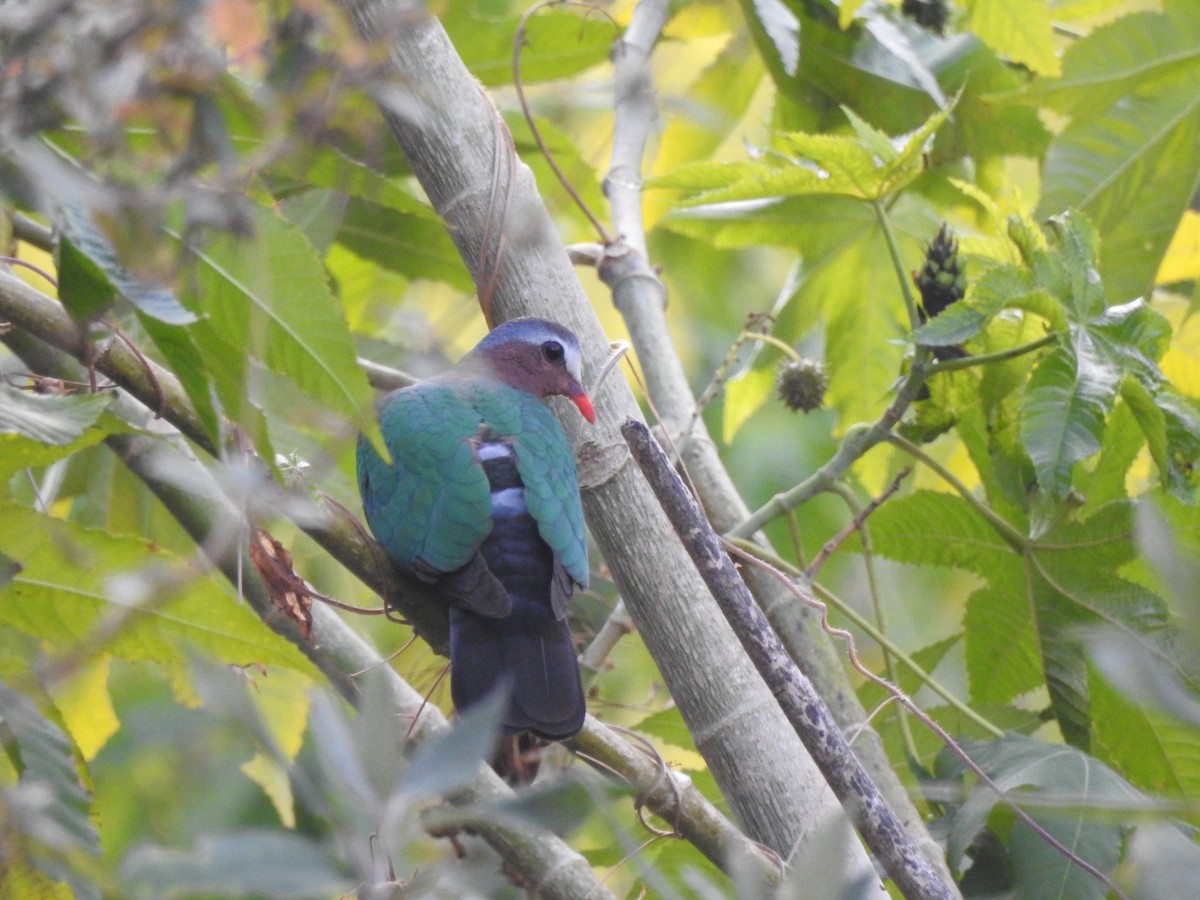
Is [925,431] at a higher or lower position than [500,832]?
higher

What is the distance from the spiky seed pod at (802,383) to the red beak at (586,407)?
0.72 meters

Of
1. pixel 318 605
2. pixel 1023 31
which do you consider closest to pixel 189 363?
pixel 318 605

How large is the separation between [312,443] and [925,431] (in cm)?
98

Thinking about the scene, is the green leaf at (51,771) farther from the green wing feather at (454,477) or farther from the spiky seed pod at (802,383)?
the spiky seed pod at (802,383)

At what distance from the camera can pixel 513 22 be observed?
2.16 meters

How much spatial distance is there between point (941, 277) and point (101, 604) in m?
1.25

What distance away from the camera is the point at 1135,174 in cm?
215

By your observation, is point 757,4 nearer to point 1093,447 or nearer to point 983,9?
point 983,9

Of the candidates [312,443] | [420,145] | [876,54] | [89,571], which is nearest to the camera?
[89,571]

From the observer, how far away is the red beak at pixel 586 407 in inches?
61.2

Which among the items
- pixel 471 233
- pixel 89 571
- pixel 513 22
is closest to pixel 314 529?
pixel 89 571

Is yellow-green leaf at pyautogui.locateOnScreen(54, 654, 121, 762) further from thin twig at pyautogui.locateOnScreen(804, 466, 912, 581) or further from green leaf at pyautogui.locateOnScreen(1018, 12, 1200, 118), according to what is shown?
green leaf at pyautogui.locateOnScreen(1018, 12, 1200, 118)

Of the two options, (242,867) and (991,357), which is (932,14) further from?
(242,867)

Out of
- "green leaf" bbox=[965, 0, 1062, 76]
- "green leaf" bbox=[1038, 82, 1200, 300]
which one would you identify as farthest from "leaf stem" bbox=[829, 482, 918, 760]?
"green leaf" bbox=[965, 0, 1062, 76]
